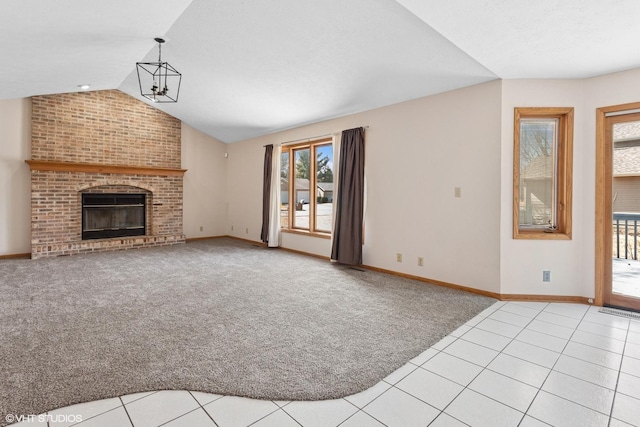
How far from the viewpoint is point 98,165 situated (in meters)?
6.09

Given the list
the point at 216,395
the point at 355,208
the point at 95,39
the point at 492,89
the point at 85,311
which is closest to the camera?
the point at 216,395

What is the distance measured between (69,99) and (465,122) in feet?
22.2

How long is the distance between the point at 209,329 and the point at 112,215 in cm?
513

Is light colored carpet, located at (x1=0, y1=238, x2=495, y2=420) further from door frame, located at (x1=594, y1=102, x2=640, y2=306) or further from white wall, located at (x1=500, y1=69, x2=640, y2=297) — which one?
door frame, located at (x1=594, y1=102, x2=640, y2=306)

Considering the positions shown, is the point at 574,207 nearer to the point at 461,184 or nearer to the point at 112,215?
the point at 461,184

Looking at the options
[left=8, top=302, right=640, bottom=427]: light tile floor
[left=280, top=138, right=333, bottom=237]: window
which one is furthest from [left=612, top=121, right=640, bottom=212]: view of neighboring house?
[left=280, top=138, right=333, bottom=237]: window

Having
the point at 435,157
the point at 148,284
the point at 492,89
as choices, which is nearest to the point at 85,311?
the point at 148,284

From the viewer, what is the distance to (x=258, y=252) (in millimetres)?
6172

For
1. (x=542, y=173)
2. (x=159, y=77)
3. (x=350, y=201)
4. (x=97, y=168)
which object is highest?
(x=159, y=77)

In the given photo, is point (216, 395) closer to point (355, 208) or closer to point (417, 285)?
point (417, 285)

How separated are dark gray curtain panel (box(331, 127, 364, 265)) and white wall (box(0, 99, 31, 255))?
540cm

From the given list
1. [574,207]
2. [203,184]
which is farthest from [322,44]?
[203,184]

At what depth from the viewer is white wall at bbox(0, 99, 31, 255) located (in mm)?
5281

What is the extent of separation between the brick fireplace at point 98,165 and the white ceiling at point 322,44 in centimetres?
99
